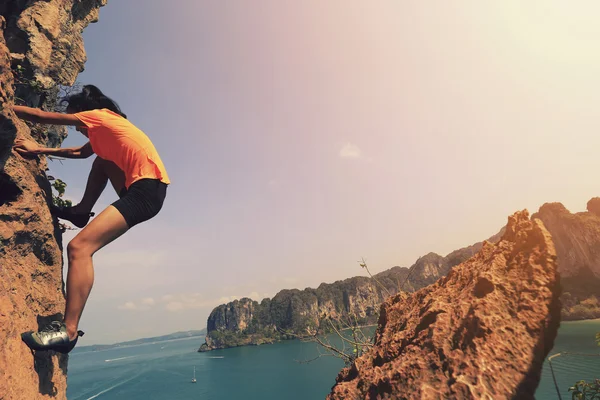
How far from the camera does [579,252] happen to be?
79500 millimetres

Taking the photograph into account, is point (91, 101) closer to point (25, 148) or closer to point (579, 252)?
point (25, 148)

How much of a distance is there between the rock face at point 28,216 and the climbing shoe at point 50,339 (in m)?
0.06

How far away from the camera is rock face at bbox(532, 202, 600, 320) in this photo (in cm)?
7144

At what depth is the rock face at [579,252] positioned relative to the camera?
7144 cm

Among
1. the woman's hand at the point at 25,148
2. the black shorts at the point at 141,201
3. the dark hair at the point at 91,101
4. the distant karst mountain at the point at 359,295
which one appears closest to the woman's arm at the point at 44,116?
the woman's hand at the point at 25,148

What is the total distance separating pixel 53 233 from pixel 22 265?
536mm

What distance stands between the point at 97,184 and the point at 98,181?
40 millimetres

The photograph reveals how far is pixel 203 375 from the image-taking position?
2817 inches

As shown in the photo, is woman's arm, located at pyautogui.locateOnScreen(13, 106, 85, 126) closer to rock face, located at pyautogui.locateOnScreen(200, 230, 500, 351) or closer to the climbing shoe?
the climbing shoe

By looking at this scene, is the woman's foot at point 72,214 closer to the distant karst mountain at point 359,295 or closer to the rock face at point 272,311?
the distant karst mountain at point 359,295

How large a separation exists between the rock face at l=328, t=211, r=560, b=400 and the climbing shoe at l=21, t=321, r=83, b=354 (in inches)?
82.3

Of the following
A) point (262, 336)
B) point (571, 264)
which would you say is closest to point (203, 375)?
point (262, 336)

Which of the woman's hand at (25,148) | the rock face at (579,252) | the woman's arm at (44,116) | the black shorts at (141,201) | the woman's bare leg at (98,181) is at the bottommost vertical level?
the rock face at (579,252)

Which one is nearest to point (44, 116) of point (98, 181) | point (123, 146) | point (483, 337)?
point (123, 146)
